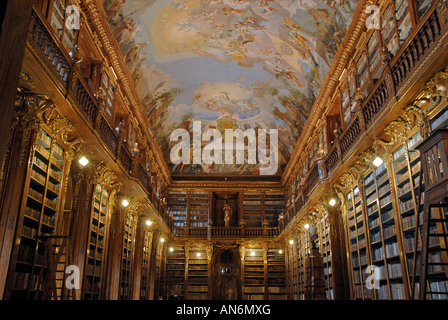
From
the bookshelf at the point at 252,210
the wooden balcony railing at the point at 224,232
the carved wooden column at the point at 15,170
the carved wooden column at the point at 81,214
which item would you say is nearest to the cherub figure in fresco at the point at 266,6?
the carved wooden column at the point at 81,214

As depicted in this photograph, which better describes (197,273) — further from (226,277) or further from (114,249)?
(114,249)

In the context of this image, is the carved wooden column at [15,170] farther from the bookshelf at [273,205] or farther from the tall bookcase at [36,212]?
the bookshelf at [273,205]

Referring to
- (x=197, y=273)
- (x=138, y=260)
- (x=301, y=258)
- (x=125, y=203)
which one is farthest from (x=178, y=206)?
(x=125, y=203)

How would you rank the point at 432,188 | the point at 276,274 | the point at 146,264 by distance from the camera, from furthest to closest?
the point at 276,274 < the point at 146,264 < the point at 432,188

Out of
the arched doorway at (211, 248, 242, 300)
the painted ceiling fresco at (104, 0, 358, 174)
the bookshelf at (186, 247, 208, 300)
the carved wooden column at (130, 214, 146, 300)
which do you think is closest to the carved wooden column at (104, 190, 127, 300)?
the carved wooden column at (130, 214, 146, 300)

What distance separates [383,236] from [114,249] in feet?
24.9

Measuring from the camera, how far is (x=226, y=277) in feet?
62.9

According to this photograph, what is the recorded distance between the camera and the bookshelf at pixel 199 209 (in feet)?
66.0

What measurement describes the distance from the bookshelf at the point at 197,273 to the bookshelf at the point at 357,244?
1068cm

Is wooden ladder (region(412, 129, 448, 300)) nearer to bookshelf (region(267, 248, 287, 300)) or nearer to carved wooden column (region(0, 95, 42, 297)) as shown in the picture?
carved wooden column (region(0, 95, 42, 297))

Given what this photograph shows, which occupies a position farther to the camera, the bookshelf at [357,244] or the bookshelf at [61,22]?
the bookshelf at [357,244]

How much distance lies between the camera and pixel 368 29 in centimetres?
890

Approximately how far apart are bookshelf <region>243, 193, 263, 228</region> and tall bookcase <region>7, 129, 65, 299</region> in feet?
44.9
